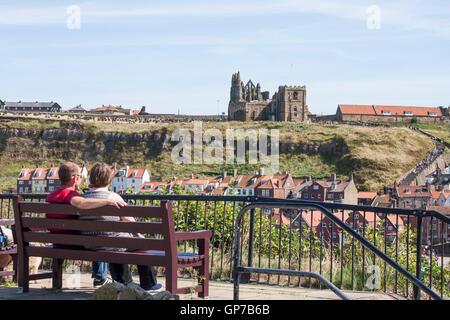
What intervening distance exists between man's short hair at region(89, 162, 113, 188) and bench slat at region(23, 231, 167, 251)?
0.52 m

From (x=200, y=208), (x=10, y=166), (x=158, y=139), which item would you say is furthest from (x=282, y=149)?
(x=200, y=208)

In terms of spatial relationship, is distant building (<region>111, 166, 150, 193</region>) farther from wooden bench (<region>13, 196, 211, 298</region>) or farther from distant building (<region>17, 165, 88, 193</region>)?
wooden bench (<region>13, 196, 211, 298</region>)

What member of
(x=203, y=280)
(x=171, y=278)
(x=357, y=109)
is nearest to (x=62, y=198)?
(x=171, y=278)

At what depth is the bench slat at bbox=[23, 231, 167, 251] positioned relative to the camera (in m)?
5.51

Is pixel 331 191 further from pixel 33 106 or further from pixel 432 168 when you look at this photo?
pixel 33 106

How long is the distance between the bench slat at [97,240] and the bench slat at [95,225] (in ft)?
0.30

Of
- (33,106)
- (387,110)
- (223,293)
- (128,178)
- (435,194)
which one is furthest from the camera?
(33,106)

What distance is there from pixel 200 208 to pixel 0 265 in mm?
4342

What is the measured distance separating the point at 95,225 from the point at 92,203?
0.23m

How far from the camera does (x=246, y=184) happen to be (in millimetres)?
87438

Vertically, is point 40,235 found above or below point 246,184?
above

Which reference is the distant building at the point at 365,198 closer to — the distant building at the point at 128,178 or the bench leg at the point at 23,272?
the distant building at the point at 128,178

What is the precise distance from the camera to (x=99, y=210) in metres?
5.62
